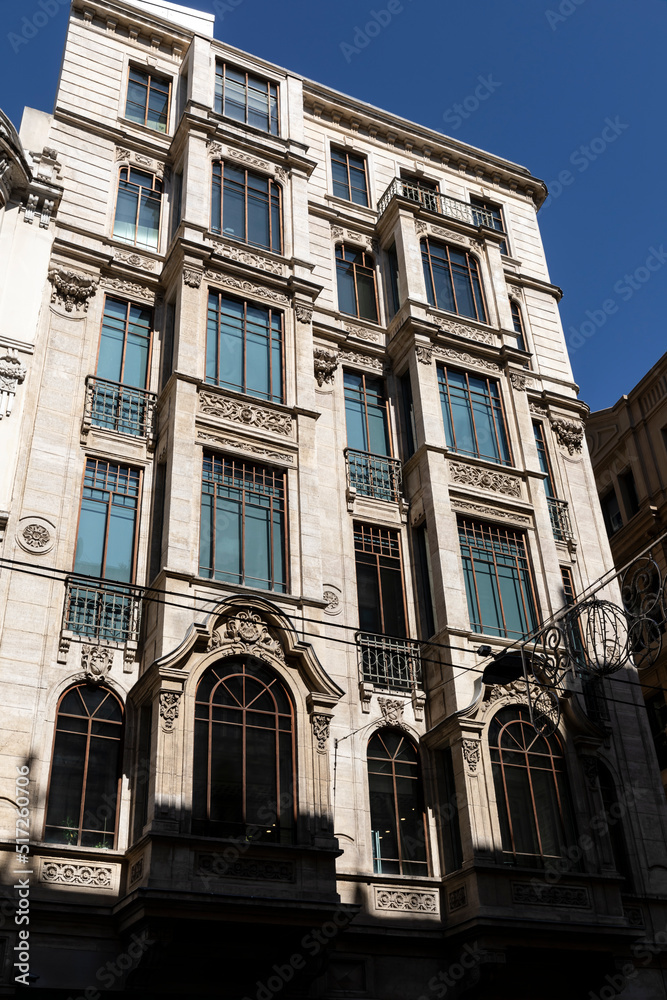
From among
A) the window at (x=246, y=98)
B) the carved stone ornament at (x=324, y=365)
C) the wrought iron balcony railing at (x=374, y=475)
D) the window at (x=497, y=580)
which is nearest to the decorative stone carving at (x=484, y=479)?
the window at (x=497, y=580)

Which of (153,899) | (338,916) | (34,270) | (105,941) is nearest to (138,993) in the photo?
(105,941)

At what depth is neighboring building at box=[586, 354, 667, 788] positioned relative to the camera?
35438 millimetres

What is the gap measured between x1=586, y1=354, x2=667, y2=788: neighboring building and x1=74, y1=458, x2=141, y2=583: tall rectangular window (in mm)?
20349

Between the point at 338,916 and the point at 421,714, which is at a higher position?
the point at 421,714

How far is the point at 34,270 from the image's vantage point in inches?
895

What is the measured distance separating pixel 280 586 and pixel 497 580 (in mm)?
5884

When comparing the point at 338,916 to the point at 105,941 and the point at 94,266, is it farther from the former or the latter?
the point at 94,266

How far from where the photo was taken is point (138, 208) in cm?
2580

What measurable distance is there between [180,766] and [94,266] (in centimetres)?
1299

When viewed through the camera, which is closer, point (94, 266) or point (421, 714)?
Result: point (421, 714)

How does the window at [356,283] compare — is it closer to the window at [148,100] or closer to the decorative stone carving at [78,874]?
the window at [148,100]

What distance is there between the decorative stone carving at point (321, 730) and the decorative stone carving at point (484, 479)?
26.0ft

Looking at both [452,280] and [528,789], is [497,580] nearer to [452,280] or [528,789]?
[528,789]

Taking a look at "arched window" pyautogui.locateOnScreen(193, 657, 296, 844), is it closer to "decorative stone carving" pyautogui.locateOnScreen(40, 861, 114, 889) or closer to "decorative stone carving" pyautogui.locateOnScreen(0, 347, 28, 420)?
"decorative stone carving" pyautogui.locateOnScreen(40, 861, 114, 889)
